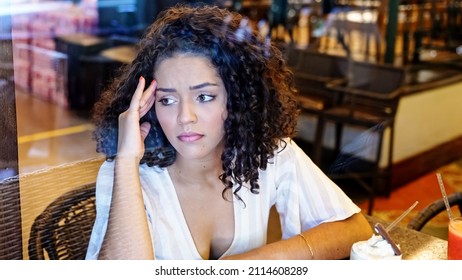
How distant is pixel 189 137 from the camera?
3.66ft

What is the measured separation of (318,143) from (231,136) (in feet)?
5.91

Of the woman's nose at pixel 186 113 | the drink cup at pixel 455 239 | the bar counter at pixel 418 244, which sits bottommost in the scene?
the bar counter at pixel 418 244

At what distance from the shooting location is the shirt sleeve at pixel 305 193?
1.30m

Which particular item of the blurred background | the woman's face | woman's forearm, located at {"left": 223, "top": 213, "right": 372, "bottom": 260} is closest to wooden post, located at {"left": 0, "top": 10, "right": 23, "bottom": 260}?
the blurred background

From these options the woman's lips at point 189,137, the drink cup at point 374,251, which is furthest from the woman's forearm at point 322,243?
the woman's lips at point 189,137

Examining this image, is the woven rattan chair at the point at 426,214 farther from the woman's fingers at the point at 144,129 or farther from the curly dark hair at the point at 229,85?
the woman's fingers at the point at 144,129

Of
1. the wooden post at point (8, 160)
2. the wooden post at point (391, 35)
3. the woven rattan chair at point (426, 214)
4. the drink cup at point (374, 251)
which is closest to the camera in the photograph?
the wooden post at point (8, 160)

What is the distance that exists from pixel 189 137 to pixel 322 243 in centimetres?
35

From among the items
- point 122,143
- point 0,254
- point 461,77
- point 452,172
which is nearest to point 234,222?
point 122,143

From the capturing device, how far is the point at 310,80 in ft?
9.58

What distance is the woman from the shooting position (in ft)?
3.59

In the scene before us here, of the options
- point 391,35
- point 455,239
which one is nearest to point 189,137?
point 455,239

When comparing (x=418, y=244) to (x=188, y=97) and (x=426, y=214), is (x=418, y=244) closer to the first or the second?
(x=426, y=214)

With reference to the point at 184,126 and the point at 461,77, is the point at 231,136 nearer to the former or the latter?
the point at 184,126
